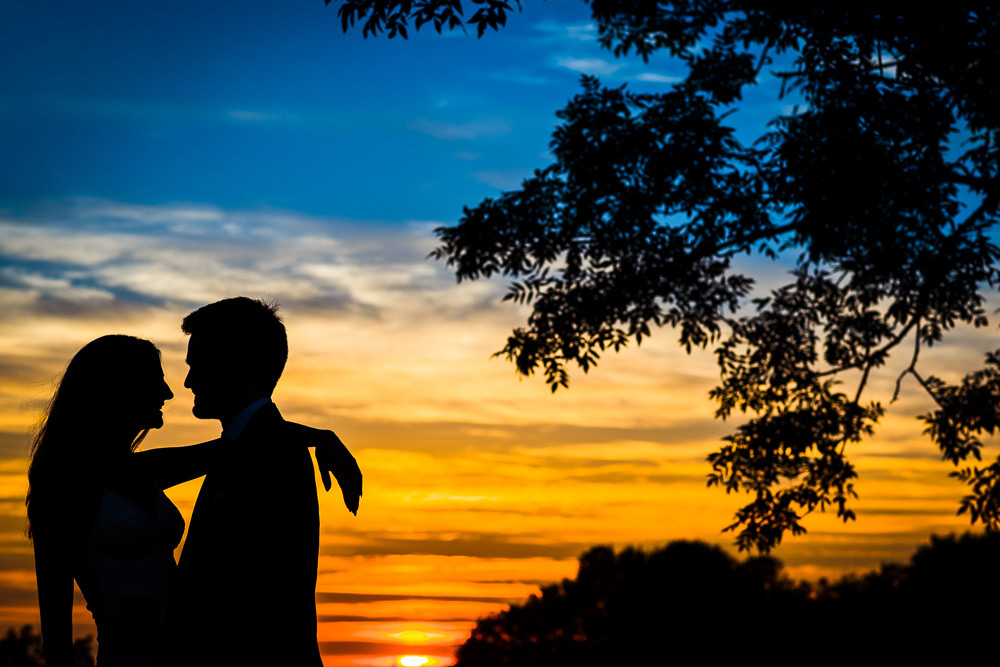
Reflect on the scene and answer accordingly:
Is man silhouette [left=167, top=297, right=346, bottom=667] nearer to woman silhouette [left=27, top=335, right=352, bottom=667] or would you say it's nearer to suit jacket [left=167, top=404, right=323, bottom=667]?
suit jacket [left=167, top=404, right=323, bottom=667]

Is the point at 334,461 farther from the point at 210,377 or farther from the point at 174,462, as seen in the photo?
the point at 174,462

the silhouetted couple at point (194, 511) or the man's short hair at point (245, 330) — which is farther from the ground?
the man's short hair at point (245, 330)

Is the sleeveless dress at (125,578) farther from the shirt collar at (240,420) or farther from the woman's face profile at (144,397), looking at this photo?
the shirt collar at (240,420)

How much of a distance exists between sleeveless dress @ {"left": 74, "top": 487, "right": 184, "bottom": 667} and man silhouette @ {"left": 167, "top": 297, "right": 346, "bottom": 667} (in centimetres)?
108

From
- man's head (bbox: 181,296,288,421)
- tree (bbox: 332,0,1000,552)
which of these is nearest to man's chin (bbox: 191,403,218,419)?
man's head (bbox: 181,296,288,421)

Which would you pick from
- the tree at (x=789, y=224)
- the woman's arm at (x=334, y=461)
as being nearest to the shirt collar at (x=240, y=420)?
the woman's arm at (x=334, y=461)

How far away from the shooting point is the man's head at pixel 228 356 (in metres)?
4.18

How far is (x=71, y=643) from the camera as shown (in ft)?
15.0

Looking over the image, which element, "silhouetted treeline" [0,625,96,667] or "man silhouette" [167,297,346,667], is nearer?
"man silhouette" [167,297,346,667]

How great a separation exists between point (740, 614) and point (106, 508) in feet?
76.7

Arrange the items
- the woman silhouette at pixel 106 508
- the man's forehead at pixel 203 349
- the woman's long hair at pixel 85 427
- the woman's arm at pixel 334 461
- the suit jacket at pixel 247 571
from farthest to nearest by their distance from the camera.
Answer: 1. the woman's long hair at pixel 85 427
2. the woman silhouette at pixel 106 508
3. the man's forehead at pixel 203 349
4. the woman's arm at pixel 334 461
5. the suit jacket at pixel 247 571

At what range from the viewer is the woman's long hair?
507 cm

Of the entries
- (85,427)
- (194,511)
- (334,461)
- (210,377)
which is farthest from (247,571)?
(85,427)

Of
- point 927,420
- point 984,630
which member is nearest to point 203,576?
point 927,420
